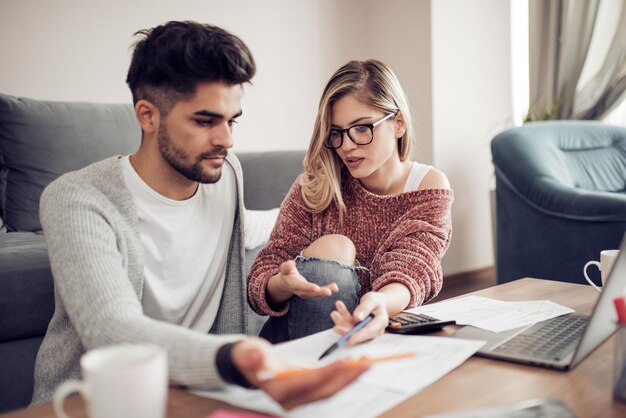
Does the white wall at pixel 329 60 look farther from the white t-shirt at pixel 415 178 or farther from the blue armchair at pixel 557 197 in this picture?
the white t-shirt at pixel 415 178

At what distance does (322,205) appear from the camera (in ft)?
4.56

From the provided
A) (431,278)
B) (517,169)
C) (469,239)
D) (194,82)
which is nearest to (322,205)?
(431,278)

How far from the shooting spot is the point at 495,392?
71cm

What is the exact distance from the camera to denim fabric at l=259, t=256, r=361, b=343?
43.1 inches

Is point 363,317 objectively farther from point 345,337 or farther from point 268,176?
point 268,176

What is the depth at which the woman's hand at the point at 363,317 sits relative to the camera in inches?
34.3

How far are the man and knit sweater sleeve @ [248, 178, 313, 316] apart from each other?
5 centimetres

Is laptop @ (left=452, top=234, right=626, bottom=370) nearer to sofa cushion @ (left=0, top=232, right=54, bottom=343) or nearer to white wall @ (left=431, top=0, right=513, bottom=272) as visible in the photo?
sofa cushion @ (left=0, top=232, right=54, bottom=343)

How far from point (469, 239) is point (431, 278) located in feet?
7.41

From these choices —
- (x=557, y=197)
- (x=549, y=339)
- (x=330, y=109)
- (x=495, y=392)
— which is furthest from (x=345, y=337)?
(x=557, y=197)

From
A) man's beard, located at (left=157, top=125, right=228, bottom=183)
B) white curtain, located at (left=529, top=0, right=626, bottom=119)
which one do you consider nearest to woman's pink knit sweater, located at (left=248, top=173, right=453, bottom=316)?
man's beard, located at (left=157, top=125, right=228, bottom=183)

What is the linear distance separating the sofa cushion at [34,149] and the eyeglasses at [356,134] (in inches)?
38.1

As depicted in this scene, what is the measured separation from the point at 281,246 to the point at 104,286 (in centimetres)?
56

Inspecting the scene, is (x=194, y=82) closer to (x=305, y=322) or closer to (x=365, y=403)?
(x=305, y=322)
